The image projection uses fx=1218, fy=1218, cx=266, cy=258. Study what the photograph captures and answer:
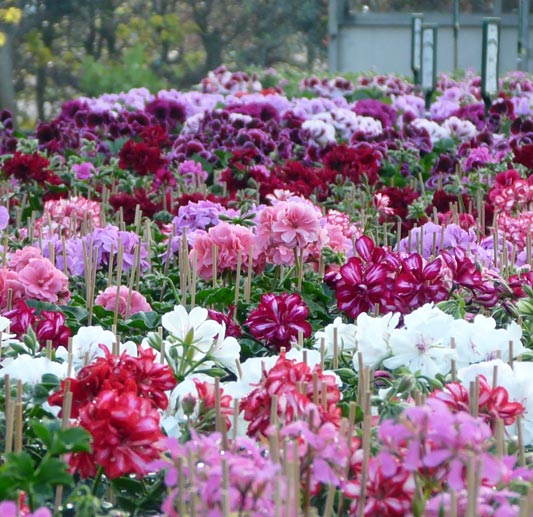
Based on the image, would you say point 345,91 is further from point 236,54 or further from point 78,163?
point 236,54

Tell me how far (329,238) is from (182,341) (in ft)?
3.91

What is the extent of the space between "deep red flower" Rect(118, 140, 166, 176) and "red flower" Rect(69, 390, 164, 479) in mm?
3160

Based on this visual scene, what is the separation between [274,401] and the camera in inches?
50.8

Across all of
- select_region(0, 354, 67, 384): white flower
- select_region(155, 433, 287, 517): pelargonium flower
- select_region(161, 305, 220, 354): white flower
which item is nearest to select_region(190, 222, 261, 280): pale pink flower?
select_region(161, 305, 220, 354): white flower

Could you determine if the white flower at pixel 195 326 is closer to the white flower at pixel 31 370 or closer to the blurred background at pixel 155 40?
the white flower at pixel 31 370

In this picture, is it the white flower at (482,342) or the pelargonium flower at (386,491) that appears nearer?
the pelargonium flower at (386,491)

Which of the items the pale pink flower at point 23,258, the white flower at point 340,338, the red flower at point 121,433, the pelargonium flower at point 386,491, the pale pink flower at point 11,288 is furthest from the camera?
the pale pink flower at point 23,258

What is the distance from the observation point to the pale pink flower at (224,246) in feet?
8.48

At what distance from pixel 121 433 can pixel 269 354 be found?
942 millimetres

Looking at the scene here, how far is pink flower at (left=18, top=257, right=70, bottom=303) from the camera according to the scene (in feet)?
7.75

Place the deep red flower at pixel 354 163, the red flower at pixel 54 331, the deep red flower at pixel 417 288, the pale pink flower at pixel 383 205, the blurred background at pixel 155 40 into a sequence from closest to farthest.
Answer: the red flower at pixel 54 331
the deep red flower at pixel 417 288
the pale pink flower at pixel 383 205
the deep red flower at pixel 354 163
the blurred background at pixel 155 40

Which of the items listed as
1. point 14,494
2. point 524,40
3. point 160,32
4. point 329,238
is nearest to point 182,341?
point 14,494

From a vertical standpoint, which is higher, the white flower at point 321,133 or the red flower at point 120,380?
the red flower at point 120,380

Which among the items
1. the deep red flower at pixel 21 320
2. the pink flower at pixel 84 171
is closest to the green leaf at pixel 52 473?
the deep red flower at pixel 21 320
